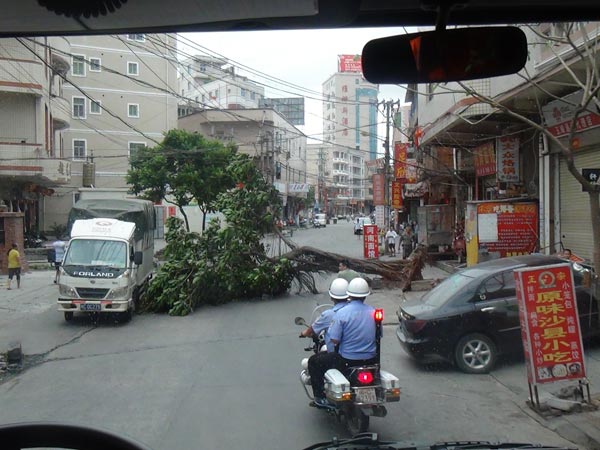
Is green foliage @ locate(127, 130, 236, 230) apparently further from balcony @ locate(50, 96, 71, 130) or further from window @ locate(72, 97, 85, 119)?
window @ locate(72, 97, 85, 119)

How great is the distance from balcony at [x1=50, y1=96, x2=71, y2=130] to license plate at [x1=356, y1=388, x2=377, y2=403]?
99.3ft

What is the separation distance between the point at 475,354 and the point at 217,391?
12.9 ft

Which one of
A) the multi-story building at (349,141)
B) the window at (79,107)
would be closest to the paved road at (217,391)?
the window at (79,107)

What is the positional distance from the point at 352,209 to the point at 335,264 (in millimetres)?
111291

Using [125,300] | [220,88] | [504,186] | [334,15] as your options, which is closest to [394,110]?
[504,186]

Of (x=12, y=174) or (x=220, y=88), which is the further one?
(x=220, y=88)

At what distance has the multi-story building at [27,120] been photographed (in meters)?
27.6

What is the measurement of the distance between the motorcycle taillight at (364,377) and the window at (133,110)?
1258 inches

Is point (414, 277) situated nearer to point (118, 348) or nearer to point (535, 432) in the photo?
point (118, 348)

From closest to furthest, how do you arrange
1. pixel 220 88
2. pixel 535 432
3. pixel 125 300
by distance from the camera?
1. pixel 535 432
2. pixel 125 300
3. pixel 220 88

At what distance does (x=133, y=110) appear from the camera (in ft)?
122

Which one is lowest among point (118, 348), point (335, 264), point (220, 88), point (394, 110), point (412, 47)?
point (118, 348)

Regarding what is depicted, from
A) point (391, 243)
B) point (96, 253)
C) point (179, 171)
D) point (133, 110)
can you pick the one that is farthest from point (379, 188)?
point (96, 253)

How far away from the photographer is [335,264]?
1803cm
